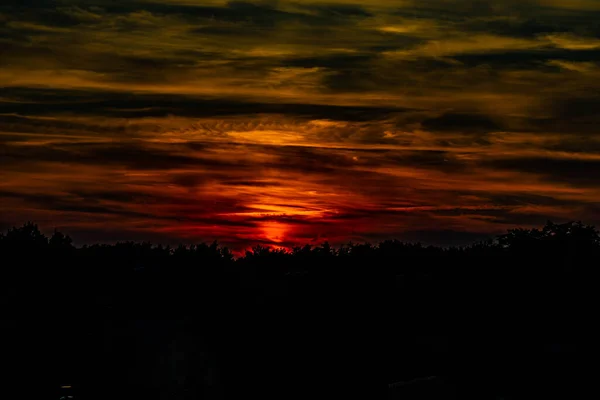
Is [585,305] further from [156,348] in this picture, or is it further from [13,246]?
[13,246]

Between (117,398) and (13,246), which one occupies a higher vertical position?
(13,246)

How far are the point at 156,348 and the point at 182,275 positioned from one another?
380cm

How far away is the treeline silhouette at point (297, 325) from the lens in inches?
975

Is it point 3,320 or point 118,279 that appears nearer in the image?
point 3,320

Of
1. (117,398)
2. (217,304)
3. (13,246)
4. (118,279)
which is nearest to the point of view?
(117,398)

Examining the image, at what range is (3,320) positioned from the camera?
25.6 m

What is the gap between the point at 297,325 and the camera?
26.9 metres

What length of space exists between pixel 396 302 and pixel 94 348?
8339 millimetres

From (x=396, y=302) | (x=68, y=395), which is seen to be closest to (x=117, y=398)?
(x=68, y=395)

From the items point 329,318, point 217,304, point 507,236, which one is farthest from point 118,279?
point 507,236

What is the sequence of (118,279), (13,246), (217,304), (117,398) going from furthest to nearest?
(13,246)
(118,279)
(217,304)
(117,398)

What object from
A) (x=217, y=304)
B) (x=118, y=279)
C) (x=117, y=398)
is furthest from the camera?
(x=118, y=279)

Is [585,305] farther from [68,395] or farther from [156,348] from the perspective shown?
[68,395]

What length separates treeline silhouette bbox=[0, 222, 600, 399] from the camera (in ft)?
81.3
